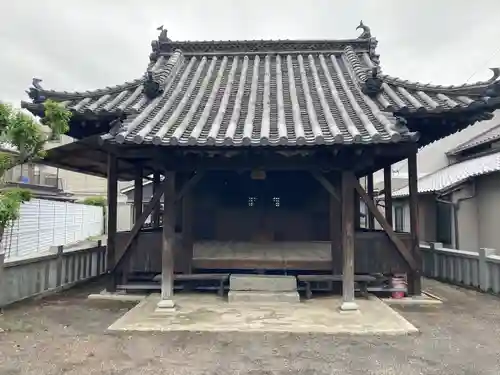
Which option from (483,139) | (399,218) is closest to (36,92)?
(399,218)

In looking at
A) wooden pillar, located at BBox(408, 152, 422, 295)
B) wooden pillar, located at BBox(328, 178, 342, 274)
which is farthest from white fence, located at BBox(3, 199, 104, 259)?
wooden pillar, located at BBox(408, 152, 422, 295)

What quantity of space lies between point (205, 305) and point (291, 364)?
8.63 ft

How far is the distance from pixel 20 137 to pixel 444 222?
11516 millimetres

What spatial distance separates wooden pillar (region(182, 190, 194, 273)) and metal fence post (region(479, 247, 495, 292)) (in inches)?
224

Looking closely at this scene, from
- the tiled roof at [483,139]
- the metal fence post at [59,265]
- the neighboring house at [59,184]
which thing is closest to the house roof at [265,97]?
the metal fence post at [59,265]

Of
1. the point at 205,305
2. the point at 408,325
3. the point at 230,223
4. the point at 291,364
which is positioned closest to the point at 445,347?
the point at 408,325

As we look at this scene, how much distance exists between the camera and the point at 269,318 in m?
5.75

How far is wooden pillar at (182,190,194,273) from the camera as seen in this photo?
23.8 feet

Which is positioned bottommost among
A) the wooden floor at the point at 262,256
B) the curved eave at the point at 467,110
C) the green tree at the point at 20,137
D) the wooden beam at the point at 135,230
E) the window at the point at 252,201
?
the wooden floor at the point at 262,256

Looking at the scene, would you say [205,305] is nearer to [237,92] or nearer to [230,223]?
[230,223]

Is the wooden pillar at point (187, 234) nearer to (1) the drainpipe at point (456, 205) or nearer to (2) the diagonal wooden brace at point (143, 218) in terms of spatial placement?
(2) the diagonal wooden brace at point (143, 218)

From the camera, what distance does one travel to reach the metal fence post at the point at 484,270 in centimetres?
777

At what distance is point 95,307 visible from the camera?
6.61 meters

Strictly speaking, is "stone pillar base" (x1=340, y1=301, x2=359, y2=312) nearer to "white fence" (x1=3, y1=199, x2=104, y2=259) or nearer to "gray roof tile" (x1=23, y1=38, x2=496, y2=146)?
"gray roof tile" (x1=23, y1=38, x2=496, y2=146)
